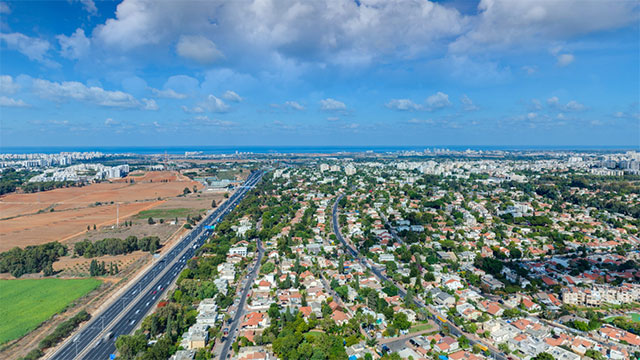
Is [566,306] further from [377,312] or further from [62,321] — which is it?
[62,321]

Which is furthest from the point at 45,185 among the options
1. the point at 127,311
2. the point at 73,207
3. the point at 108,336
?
the point at 108,336

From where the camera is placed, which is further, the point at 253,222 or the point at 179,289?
the point at 253,222

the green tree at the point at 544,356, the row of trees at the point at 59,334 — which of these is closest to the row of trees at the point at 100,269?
the row of trees at the point at 59,334

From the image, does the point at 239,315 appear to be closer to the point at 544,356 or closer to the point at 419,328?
the point at 419,328

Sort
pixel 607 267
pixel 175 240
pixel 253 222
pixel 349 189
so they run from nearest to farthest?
pixel 607 267, pixel 175 240, pixel 253 222, pixel 349 189

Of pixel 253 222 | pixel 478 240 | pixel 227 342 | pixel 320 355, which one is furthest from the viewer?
pixel 253 222

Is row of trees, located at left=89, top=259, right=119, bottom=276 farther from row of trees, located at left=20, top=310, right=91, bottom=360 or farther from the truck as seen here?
the truck

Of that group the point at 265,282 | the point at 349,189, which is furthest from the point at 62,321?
the point at 349,189
